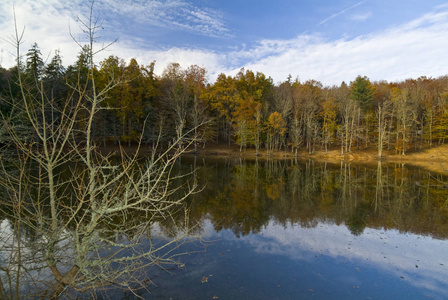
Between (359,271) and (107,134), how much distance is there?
41044mm

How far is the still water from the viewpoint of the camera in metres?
6.92

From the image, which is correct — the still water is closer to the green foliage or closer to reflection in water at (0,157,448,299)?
reflection in water at (0,157,448,299)

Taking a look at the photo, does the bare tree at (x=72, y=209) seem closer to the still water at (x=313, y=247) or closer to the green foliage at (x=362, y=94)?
the still water at (x=313, y=247)

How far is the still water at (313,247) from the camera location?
6.92 metres

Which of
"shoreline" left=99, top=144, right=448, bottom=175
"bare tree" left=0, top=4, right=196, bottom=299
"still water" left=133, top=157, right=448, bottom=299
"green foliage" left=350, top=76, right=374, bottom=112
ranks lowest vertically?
"still water" left=133, top=157, right=448, bottom=299

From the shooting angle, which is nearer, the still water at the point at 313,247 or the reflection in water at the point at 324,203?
the still water at the point at 313,247

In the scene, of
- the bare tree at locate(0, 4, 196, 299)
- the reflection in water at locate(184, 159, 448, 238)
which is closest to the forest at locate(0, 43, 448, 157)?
the reflection in water at locate(184, 159, 448, 238)

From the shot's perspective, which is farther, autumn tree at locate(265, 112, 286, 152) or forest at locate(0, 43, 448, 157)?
autumn tree at locate(265, 112, 286, 152)

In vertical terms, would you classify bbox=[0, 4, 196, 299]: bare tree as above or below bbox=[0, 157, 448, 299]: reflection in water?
above

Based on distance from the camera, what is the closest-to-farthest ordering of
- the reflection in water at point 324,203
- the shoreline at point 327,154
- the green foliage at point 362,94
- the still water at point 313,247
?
the still water at point 313,247 < the reflection in water at point 324,203 < the shoreline at point 327,154 < the green foliage at point 362,94

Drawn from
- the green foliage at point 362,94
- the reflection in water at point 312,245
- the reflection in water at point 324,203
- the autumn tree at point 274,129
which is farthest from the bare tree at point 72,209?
the green foliage at point 362,94

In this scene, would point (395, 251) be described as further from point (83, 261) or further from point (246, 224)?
point (83, 261)

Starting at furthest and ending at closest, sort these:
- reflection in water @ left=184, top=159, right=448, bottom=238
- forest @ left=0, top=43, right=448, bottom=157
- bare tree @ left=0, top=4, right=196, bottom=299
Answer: forest @ left=0, top=43, right=448, bottom=157, reflection in water @ left=184, top=159, right=448, bottom=238, bare tree @ left=0, top=4, right=196, bottom=299


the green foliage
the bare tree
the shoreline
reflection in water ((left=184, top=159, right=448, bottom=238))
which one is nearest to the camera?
the bare tree
